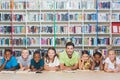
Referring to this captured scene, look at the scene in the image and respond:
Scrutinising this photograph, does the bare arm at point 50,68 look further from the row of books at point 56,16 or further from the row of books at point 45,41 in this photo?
the row of books at point 56,16

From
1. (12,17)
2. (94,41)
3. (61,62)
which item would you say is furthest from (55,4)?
(61,62)

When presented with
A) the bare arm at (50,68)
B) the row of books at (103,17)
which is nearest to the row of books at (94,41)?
the row of books at (103,17)

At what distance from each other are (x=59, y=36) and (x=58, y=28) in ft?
0.68

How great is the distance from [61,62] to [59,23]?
2.69 metres

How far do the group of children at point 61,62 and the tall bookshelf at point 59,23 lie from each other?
7.48 ft

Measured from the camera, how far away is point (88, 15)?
24.6 ft

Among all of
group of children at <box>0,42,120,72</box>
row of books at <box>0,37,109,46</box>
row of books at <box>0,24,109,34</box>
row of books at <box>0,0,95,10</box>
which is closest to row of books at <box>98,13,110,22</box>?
row of books at <box>0,24,109,34</box>

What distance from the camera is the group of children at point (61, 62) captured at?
4.83 metres

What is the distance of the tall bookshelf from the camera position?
7496 mm

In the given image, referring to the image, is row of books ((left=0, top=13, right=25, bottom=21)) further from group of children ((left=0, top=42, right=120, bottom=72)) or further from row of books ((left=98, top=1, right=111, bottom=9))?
group of children ((left=0, top=42, right=120, bottom=72))

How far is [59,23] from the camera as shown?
24.8 feet

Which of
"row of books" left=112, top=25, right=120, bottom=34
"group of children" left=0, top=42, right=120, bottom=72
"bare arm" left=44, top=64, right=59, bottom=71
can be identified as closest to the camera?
"bare arm" left=44, top=64, right=59, bottom=71

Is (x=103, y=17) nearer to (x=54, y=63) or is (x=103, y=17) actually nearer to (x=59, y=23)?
(x=59, y=23)

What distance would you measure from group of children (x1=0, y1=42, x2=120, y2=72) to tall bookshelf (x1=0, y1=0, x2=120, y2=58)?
2.28 meters
